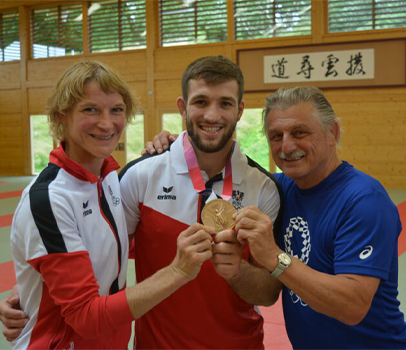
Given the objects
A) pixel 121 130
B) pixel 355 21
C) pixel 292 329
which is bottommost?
pixel 292 329

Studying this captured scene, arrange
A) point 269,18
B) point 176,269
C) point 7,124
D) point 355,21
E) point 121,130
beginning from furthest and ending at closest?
1. point 7,124
2. point 269,18
3. point 355,21
4. point 121,130
5. point 176,269

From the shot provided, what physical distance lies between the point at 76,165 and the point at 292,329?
1.54 meters

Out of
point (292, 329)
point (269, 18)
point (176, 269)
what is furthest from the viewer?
point (269, 18)

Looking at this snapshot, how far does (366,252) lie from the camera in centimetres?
206

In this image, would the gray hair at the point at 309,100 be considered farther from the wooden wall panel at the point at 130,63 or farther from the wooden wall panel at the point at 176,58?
the wooden wall panel at the point at 130,63

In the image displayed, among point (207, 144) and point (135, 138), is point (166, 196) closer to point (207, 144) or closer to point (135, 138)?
point (207, 144)

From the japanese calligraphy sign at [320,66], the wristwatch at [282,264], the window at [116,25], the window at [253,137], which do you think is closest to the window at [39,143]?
the window at [116,25]

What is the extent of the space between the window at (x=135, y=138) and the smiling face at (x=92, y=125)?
1515 cm

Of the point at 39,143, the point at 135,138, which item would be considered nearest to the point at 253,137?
the point at 135,138

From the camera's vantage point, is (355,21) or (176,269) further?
(355,21)

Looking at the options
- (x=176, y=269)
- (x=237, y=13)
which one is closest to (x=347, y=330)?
(x=176, y=269)

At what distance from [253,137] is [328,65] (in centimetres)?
360

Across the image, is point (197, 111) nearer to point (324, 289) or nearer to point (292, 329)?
point (324, 289)

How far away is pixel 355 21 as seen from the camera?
46.0ft
